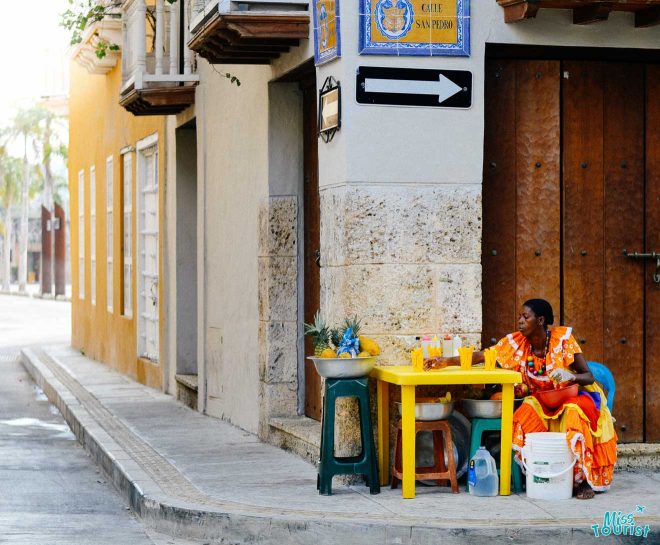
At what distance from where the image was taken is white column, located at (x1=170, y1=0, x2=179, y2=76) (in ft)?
44.4

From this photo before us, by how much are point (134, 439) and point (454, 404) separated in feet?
12.0

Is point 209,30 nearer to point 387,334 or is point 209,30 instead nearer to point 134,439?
point 387,334

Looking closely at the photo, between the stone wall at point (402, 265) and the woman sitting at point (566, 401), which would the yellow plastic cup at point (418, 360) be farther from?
the stone wall at point (402, 265)

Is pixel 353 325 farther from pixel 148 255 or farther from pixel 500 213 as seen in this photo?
pixel 148 255

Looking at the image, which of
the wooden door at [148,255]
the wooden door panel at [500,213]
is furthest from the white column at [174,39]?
the wooden door panel at [500,213]

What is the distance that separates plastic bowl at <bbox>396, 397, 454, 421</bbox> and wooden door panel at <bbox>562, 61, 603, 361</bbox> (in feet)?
4.36

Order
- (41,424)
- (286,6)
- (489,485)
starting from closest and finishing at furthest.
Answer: (489,485)
(286,6)
(41,424)

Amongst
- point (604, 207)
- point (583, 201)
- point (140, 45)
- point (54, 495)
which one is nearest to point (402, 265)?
point (583, 201)

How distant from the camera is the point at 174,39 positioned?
1358 centimetres

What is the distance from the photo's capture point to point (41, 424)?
1362cm

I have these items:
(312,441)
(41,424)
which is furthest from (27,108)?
(312,441)

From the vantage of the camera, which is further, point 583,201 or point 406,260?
point 583,201

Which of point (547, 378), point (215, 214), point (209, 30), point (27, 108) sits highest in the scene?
point (27, 108)

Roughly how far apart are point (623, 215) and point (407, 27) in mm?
1999
